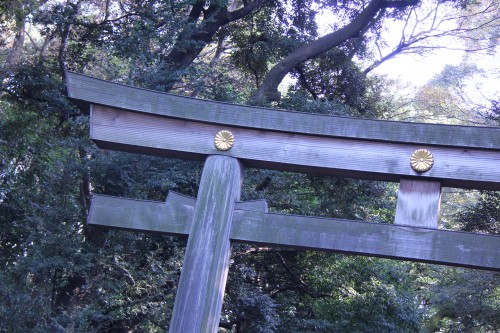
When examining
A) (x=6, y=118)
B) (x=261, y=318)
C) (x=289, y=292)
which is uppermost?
(x=6, y=118)

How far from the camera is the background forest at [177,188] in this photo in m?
7.05

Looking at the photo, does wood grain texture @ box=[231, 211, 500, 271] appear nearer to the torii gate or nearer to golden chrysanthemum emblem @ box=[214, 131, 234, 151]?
the torii gate

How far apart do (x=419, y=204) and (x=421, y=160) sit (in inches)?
11.4

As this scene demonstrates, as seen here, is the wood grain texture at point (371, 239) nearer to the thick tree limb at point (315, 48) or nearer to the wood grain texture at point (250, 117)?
A: the wood grain texture at point (250, 117)

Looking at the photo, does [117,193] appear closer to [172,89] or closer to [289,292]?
[172,89]

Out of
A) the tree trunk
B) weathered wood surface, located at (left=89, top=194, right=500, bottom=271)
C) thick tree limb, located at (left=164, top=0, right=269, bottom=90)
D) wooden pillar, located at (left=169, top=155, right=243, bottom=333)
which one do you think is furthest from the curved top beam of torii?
the tree trunk

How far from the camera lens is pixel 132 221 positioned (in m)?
4.14

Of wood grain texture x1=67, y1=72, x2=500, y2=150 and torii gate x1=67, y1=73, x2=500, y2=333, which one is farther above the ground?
wood grain texture x1=67, y1=72, x2=500, y2=150

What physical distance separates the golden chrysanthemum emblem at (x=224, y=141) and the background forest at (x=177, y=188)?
293 centimetres

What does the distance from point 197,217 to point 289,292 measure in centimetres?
579

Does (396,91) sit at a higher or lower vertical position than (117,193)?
higher

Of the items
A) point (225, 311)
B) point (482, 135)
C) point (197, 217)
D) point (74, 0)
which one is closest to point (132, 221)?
point (197, 217)

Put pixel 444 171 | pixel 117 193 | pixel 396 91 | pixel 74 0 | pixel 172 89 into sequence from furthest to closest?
pixel 396 91
pixel 74 0
pixel 172 89
pixel 117 193
pixel 444 171

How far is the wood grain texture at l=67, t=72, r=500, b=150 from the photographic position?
4000 mm
